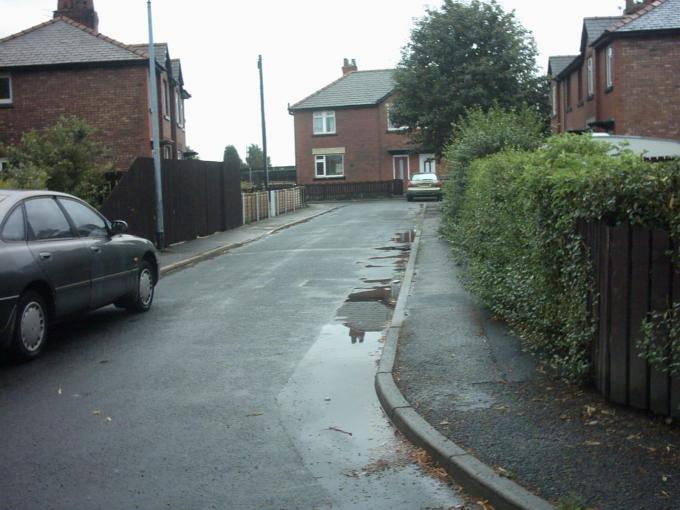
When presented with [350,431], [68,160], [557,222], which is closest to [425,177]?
[68,160]

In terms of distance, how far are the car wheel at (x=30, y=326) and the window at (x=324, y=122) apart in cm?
5066

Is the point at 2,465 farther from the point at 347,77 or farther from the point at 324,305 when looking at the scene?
the point at 347,77

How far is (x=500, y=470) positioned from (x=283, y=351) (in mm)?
4278

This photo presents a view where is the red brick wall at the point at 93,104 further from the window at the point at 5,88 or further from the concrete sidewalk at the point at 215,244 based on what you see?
the concrete sidewalk at the point at 215,244

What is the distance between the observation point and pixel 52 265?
874cm

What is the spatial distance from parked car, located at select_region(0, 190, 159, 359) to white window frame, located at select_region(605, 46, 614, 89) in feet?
70.8

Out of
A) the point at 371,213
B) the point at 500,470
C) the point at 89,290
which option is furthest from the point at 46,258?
the point at 371,213

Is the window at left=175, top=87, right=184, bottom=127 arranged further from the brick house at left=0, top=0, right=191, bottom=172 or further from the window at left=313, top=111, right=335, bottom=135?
the window at left=313, top=111, right=335, bottom=135

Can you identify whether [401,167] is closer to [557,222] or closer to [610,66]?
[610,66]

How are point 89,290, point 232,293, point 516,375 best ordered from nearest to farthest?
point 516,375 < point 89,290 < point 232,293

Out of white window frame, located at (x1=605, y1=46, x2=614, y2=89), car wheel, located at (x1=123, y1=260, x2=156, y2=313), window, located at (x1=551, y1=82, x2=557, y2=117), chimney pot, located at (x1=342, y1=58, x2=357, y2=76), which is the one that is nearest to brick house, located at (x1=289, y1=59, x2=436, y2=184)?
chimney pot, located at (x1=342, y1=58, x2=357, y2=76)

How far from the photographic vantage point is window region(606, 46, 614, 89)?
92.9 ft

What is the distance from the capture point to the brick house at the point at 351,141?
190 feet

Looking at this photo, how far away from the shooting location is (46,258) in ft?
28.4
